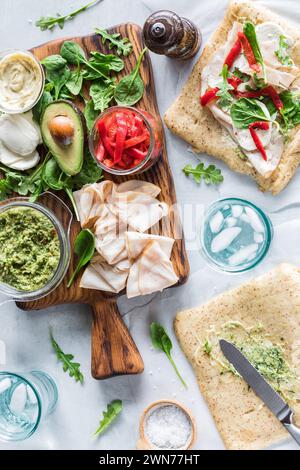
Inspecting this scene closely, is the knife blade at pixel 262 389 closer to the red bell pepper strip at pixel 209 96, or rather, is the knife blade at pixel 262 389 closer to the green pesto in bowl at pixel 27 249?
the green pesto in bowl at pixel 27 249

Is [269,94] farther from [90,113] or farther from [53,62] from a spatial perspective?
[53,62]

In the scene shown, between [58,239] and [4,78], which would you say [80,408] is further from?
[4,78]

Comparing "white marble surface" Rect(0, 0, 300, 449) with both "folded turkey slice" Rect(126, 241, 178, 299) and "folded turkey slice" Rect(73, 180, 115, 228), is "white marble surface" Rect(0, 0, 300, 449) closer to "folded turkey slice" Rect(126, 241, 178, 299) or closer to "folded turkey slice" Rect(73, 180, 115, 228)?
"folded turkey slice" Rect(126, 241, 178, 299)

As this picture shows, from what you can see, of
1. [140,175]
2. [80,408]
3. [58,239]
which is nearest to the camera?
[58,239]

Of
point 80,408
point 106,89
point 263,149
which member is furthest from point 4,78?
point 80,408

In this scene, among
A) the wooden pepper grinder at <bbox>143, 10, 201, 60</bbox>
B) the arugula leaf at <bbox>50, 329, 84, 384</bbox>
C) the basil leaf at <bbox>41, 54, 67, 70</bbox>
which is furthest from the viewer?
the arugula leaf at <bbox>50, 329, 84, 384</bbox>

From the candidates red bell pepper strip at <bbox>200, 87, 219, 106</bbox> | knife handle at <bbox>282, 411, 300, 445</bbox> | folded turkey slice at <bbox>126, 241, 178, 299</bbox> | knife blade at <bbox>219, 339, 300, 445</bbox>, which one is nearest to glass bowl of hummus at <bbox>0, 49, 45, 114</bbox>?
red bell pepper strip at <bbox>200, 87, 219, 106</bbox>

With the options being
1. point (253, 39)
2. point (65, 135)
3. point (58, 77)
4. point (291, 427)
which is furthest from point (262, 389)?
point (58, 77)
